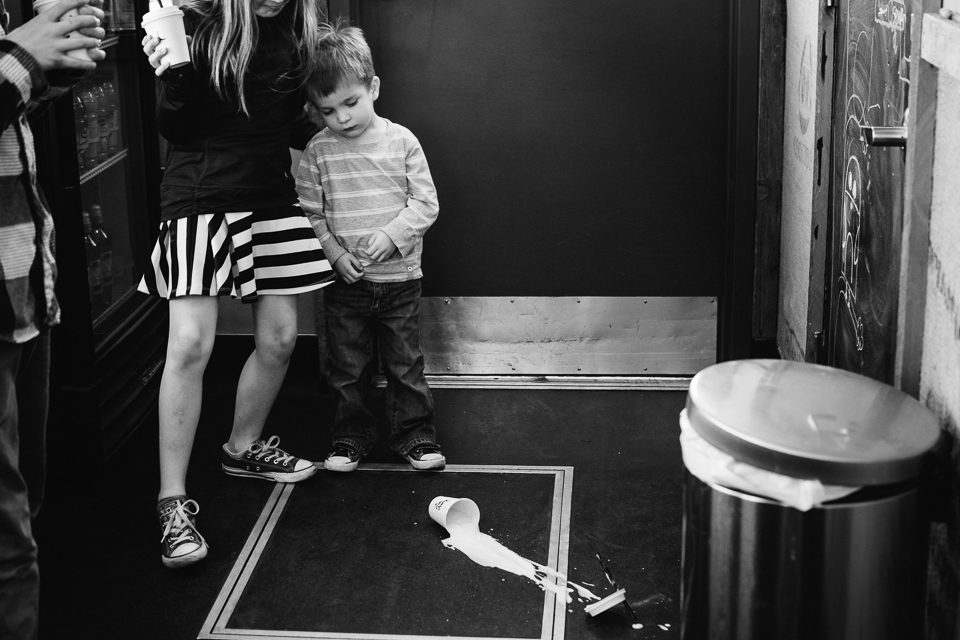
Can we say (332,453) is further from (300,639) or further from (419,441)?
(300,639)

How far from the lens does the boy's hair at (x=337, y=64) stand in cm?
309

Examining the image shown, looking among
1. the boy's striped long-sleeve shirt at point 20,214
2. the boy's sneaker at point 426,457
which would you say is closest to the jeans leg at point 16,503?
the boy's striped long-sleeve shirt at point 20,214

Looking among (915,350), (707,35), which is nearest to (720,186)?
(707,35)

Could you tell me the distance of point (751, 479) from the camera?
1.86 meters

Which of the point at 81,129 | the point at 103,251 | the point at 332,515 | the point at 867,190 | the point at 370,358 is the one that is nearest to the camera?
the point at 867,190

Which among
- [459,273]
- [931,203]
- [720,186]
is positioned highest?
[931,203]

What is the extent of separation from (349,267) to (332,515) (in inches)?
27.3

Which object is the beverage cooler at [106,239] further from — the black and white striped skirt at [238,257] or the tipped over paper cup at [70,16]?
the tipped over paper cup at [70,16]

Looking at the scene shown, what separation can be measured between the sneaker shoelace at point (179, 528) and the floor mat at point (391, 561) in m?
0.14

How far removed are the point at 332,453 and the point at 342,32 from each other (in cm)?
124

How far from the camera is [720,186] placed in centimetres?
398

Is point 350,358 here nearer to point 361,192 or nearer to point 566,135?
point 361,192

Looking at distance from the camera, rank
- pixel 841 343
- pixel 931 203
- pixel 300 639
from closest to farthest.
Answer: pixel 931 203, pixel 300 639, pixel 841 343

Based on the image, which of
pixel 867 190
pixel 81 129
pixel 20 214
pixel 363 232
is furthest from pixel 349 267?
pixel 867 190
